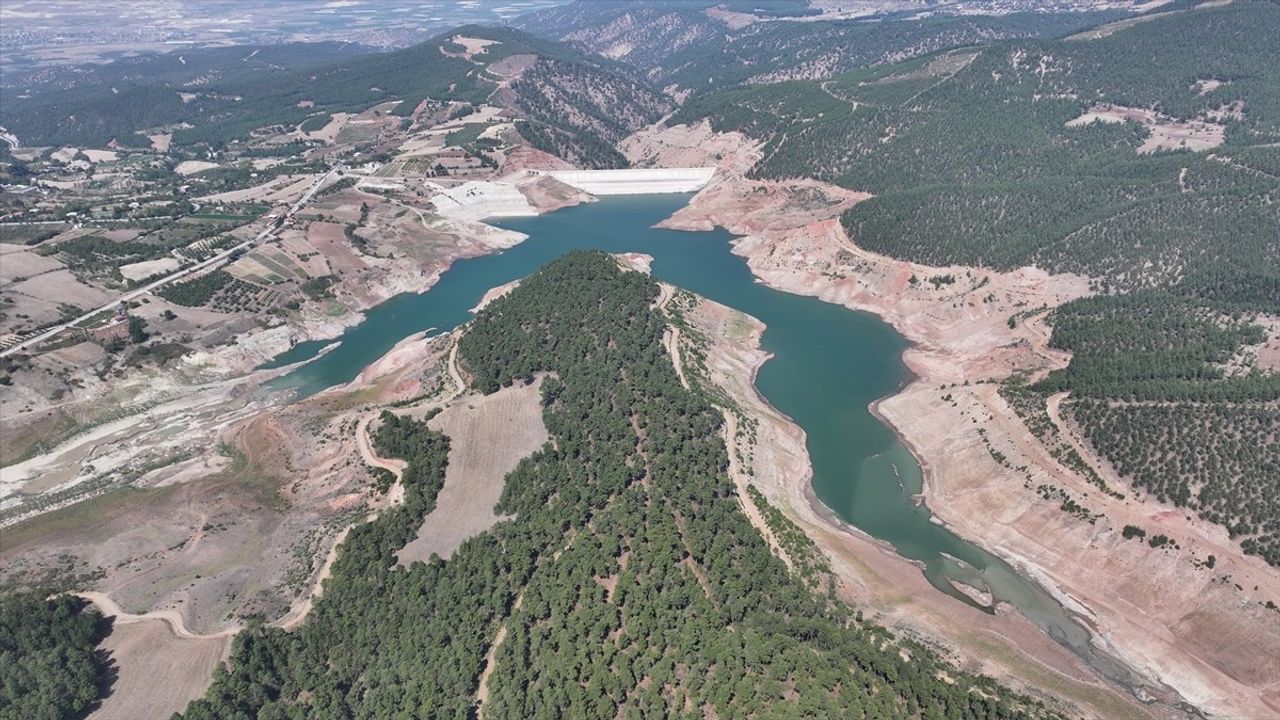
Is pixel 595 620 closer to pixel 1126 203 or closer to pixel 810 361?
pixel 810 361

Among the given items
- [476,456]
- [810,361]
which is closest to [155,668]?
[476,456]

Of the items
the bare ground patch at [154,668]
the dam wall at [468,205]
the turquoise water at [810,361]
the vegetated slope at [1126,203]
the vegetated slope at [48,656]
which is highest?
the vegetated slope at [1126,203]

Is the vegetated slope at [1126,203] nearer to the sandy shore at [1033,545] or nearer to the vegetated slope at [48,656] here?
the sandy shore at [1033,545]

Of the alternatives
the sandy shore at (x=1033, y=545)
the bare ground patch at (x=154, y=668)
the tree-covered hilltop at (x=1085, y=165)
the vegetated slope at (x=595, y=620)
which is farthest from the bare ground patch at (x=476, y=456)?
the tree-covered hilltop at (x=1085, y=165)

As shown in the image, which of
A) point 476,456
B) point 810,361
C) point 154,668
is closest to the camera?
point 154,668

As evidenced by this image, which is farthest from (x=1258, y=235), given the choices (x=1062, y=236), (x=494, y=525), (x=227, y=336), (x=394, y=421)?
(x=227, y=336)

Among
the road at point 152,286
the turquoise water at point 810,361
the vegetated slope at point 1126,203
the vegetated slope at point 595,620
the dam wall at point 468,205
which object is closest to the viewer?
the vegetated slope at point 595,620

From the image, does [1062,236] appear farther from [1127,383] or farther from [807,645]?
[807,645]

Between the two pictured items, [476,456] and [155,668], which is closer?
[155,668]
